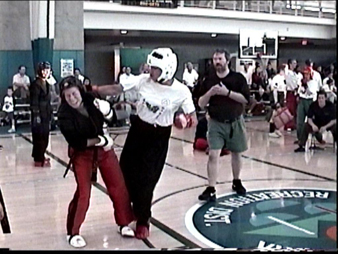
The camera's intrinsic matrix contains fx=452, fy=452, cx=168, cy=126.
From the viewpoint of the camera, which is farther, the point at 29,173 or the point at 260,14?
the point at 29,173

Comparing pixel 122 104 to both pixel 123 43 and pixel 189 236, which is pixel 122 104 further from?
pixel 189 236

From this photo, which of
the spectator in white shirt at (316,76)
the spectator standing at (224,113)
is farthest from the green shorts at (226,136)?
the spectator in white shirt at (316,76)

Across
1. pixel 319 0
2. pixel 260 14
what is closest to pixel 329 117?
pixel 319 0

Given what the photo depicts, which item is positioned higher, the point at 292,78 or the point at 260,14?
the point at 260,14

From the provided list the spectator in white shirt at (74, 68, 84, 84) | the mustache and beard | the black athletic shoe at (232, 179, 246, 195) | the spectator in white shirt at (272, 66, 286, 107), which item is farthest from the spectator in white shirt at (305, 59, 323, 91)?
the black athletic shoe at (232, 179, 246, 195)

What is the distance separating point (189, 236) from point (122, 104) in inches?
20.1

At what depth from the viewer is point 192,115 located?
164 cm

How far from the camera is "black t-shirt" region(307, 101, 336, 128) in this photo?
64 cm

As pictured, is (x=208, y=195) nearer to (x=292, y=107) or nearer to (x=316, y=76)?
(x=292, y=107)

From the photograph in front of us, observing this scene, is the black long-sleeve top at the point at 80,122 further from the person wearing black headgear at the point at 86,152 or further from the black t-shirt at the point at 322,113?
the black t-shirt at the point at 322,113

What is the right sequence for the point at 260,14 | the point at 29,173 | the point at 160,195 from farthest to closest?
the point at 29,173
the point at 160,195
the point at 260,14

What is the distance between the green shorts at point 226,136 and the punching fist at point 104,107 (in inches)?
27.2

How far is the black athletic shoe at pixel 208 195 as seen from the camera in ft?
7.16

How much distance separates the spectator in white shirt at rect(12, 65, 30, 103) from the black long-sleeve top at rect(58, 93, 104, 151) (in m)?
0.15
